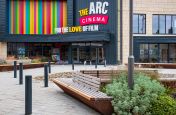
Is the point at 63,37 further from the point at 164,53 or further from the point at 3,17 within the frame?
the point at 164,53

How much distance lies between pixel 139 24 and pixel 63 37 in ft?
32.2

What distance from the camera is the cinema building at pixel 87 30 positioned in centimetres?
5094

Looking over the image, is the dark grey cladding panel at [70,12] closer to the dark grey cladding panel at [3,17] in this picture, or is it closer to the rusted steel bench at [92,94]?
the dark grey cladding panel at [3,17]

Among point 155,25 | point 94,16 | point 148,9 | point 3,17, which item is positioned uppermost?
point 148,9

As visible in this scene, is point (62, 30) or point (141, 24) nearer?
point (141, 24)

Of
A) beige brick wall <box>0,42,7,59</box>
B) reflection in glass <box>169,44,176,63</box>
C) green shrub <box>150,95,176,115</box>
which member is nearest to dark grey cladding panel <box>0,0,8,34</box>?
beige brick wall <box>0,42,7,59</box>

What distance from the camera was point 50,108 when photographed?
10453 mm

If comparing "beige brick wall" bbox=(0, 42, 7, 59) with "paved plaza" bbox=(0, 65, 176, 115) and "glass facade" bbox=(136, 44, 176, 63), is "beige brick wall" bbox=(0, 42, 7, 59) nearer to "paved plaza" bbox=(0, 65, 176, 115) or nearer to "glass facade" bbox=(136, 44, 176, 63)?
"glass facade" bbox=(136, 44, 176, 63)

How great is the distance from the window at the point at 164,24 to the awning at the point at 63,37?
21.5 ft

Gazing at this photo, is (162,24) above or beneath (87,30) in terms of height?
above

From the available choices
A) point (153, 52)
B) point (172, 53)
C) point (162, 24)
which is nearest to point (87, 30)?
point (153, 52)

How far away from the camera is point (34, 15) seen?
184 ft

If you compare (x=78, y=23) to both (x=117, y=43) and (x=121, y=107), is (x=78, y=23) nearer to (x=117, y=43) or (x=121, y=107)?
(x=117, y=43)

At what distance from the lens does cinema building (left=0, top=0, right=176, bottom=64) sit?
50.9 meters
